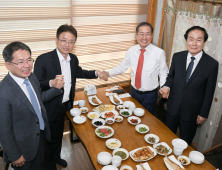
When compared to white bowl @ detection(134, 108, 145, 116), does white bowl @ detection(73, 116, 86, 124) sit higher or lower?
lower

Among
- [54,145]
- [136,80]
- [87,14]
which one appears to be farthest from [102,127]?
[87,14]

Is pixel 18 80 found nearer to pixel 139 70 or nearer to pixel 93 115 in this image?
pixel 93 115

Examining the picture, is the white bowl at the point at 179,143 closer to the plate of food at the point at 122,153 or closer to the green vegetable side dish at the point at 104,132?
the plate of food at the point at 122,153

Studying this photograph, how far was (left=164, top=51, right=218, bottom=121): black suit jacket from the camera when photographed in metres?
2.60

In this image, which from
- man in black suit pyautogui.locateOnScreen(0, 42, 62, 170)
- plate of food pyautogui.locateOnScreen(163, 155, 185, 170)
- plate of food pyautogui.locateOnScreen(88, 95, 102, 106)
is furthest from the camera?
plate of food pyautogui.locateOnScreen(88, 95, 102, 106)

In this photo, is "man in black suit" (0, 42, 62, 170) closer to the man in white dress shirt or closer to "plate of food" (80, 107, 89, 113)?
"plate of food" (80, 107, 89, 113)

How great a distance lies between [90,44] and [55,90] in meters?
1.93

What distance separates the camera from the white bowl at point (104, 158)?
2.00 meters

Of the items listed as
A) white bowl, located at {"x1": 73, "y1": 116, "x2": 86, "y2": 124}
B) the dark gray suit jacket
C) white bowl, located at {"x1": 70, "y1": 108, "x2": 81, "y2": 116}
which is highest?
the dark gray suit jacket

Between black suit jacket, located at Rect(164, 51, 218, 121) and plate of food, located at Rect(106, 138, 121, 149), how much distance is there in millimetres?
1081

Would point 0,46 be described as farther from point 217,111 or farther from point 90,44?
point 217,111

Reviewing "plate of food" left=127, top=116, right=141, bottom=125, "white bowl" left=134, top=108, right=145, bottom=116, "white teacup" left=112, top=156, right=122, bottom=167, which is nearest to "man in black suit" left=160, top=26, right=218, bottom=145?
"white bowl" left=134, top=108, right=145, bottom=116

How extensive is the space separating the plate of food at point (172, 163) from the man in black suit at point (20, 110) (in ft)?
4.58

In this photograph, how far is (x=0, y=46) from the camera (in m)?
3.46
